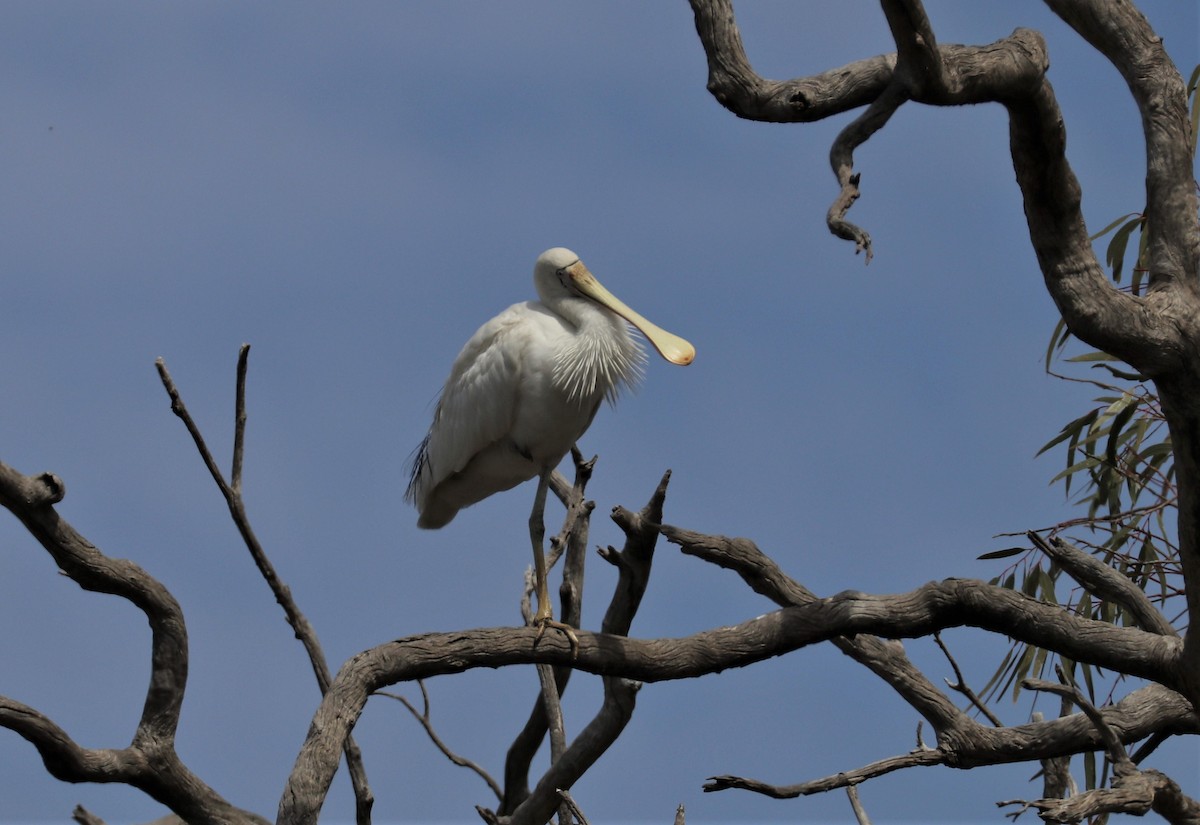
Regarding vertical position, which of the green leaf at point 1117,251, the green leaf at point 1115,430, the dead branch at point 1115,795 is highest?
the green leaf at point 1117,251

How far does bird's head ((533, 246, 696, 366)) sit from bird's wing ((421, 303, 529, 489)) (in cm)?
13

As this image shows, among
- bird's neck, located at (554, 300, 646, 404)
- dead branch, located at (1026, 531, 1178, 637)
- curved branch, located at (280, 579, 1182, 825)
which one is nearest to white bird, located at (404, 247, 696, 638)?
bird's neck, located at (554, 300, 646, 404)

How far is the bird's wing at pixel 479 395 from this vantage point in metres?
5.37

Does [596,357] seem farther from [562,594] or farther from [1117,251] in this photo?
[1117,251]

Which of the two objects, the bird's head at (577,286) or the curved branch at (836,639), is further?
the bird's head at (577,286)

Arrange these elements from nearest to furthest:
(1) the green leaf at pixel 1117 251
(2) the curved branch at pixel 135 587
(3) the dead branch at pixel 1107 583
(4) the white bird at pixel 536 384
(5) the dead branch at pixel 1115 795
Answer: (5) the dead branch at pixel 1115 795
(2) the curved branch at pixel 135 587
(3) the dead branch at pixel 1107 583
(4) the white bird at pixel 536 384
(1) the green leaf at pixel 1117 251

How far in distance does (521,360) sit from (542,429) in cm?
25

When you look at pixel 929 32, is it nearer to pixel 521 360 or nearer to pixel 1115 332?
pixel 1115 332

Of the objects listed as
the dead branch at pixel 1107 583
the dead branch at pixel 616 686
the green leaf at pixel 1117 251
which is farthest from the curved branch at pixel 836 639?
the green leaf at pixel 1117 251

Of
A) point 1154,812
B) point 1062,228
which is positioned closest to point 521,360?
point 1062,228

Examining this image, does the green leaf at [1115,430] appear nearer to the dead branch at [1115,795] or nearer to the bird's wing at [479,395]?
the dead branch at [1115,795]

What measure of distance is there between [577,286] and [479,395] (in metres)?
0.57

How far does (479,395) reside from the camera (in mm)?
5445

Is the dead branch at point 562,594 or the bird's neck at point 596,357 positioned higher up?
the bird's neck at point 596,357
